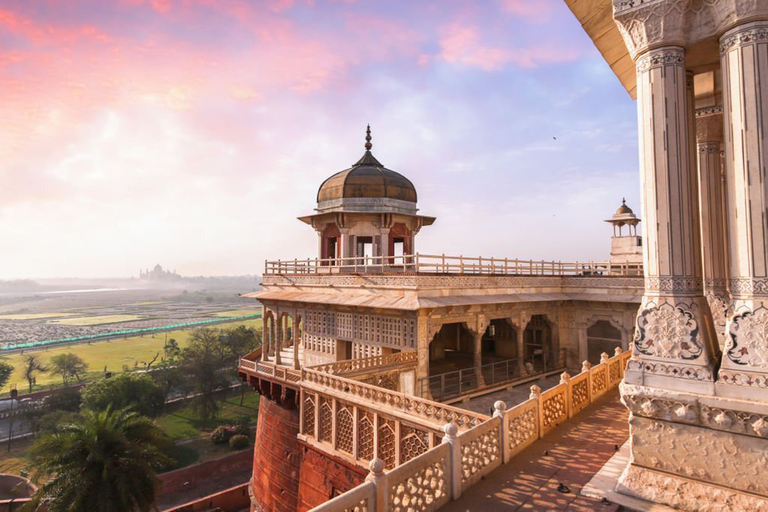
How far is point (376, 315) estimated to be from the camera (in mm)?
14398

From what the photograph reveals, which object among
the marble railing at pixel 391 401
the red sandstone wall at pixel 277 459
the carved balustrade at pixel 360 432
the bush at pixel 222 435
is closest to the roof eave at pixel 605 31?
the marble railing at pixel 391 401

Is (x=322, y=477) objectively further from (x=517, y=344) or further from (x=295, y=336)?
(x=517, y=344)

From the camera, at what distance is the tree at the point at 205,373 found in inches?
1788

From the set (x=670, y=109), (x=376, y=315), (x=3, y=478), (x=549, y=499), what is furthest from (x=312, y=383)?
(x=3, y=478)

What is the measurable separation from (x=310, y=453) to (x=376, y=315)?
182 inches

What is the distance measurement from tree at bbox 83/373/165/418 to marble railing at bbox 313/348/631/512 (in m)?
41.7

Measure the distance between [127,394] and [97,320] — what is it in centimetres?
13626

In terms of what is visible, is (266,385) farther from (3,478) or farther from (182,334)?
(182,334)

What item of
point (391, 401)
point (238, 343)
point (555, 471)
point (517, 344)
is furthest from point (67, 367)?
point (555, 471)

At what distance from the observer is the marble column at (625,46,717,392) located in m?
4.69

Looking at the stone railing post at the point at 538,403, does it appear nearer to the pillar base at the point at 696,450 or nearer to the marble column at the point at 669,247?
the pillar base at the point at 696,450

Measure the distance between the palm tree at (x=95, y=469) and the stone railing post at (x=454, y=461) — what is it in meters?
14.0

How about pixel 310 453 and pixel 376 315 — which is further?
pixel 376 315

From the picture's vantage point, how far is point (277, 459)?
16.2 meters
